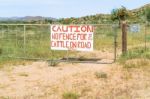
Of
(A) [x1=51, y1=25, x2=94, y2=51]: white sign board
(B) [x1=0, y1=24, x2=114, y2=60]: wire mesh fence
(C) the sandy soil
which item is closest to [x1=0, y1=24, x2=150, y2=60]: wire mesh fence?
(B) [x1=0, y1=24, x2=114, y2=60]: wire mesh fence

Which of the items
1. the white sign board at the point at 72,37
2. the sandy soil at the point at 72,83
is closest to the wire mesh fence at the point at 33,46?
the white sign board at the point at 72,37

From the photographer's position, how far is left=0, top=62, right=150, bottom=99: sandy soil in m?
14.5

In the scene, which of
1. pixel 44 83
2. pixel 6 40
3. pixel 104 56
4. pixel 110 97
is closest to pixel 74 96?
pixel 110 97

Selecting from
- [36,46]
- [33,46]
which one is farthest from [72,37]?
[36,46]

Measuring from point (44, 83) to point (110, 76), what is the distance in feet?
8.16

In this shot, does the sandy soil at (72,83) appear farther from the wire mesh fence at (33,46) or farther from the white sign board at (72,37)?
the wire mesh fence at (33,46)

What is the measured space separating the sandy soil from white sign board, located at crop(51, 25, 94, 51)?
1.78m

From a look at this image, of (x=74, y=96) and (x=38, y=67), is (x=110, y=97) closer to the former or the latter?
A: (x=74, y=96)

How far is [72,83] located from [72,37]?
7.43 m

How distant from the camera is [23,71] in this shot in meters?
20.5

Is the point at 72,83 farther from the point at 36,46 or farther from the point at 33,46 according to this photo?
the point at 36,46

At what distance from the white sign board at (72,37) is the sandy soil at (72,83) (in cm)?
178

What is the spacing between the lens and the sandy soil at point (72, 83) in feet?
47.6

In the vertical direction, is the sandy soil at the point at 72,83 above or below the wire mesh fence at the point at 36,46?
below
